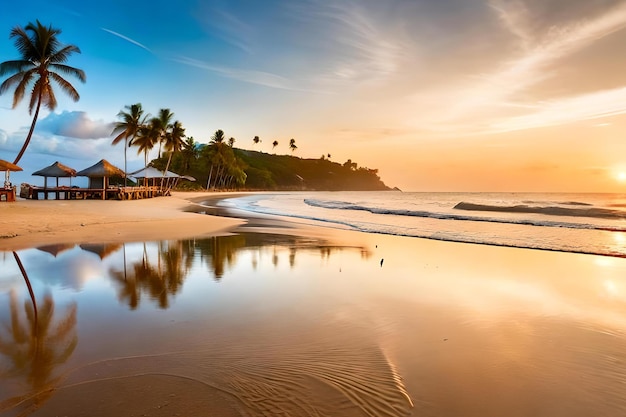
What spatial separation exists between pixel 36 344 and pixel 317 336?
125 inches

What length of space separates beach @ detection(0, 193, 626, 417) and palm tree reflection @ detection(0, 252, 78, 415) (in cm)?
3

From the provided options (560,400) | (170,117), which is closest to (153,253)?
(560,400)

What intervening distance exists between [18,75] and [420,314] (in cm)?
3552

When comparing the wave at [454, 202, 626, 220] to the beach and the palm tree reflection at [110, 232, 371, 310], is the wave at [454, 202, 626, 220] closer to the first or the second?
the beach

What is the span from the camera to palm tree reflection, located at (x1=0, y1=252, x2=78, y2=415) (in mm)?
3221

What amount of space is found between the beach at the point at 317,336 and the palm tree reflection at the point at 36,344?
0.03 meters

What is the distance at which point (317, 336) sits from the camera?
4.66 metres

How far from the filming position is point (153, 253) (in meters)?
10.2

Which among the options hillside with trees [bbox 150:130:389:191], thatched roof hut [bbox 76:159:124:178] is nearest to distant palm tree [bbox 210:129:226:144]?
hillside with trees [bbox 150:130:389:191]

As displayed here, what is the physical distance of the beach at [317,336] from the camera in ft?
10.3

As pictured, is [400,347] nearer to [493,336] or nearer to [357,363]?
[357,363]

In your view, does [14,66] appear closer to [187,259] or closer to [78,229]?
[78,229]

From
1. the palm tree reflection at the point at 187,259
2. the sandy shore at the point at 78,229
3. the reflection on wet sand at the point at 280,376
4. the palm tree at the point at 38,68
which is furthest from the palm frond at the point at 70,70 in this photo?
the reflection on wet sand at the point at 280,376

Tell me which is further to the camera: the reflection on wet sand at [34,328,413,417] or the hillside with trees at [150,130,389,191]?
the hillside with trees at [150,130,389,191]
